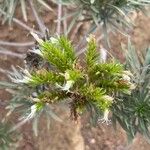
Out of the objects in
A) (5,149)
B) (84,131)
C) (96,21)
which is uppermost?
(96,21)

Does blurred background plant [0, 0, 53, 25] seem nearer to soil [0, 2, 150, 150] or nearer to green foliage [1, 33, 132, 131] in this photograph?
soil [0, 2, 150, 150]

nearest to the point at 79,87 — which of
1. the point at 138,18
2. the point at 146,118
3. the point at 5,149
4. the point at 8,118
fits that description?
the point at 146,118

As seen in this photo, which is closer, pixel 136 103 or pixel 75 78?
pixel 75 78

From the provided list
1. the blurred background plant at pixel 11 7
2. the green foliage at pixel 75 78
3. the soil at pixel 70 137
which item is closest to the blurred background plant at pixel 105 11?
the blurred background plant at pixel 11 7

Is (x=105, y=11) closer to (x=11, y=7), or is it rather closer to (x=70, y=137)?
(x=11, y=7)

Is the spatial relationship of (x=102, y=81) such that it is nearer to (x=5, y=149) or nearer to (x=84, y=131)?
(x=5, y=149)

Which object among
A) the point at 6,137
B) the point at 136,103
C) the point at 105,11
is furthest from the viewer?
the point at 6,137

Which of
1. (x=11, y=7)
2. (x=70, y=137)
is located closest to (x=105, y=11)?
(x=11, y=7)
